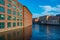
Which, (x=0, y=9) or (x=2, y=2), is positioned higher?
(x=2, y=2)

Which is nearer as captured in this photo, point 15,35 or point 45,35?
point 15,35

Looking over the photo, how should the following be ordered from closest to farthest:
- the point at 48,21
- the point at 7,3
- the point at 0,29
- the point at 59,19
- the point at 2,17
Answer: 1. the point at 0,29
2. the point at 2,17
3. the point at 7,3
4. the point at 59,19
5. the point at 48,21

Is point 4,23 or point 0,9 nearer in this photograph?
point 0,9

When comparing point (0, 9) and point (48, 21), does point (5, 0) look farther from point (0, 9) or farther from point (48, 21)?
point (48, 21)

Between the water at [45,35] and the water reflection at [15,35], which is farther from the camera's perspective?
the water at [45,35]

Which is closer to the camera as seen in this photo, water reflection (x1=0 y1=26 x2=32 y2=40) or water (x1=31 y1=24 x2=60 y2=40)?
water reflection (x1=0 y1=26 x2=32 y2=40)

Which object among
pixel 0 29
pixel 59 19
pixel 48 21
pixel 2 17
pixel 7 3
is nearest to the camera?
pixel 0 29

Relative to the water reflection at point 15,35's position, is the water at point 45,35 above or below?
below

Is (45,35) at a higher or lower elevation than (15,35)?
lower

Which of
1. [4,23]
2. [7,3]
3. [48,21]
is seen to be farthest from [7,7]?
[48,21]

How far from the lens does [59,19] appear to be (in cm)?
17675

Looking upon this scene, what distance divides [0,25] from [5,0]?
11375 millimetres

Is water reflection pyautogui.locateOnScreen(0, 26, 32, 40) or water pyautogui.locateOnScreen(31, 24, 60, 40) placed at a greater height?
water reflection pyautogui.locateOnScreen(0, 26, 32, 40)

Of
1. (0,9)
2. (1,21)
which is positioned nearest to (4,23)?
(1,21)
